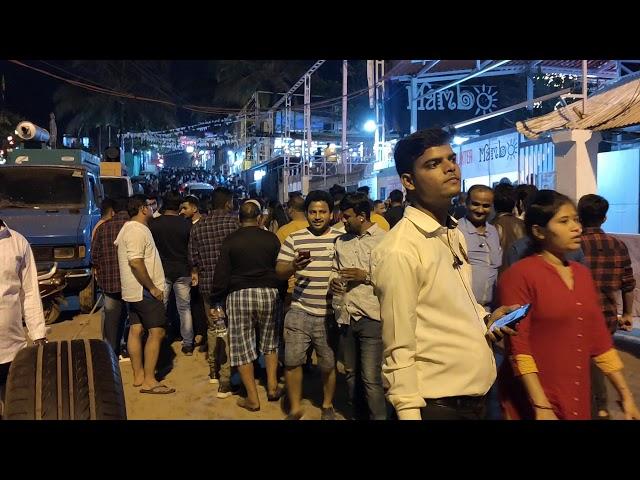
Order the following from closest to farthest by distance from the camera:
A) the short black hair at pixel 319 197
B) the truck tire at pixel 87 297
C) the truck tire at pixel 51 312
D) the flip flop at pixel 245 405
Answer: the short black hair at pixel 319 197 → the flip flop at pixel 245 405 → the truck tire at pixel 51 312 → the truck tire at pixel 87 297

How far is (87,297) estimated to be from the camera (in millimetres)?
10180

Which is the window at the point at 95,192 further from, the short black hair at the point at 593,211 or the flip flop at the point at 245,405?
the short black hair at the point at 593,211

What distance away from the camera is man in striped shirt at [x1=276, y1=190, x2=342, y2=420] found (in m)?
5.14

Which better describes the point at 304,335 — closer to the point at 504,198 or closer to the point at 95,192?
the point at 504,198

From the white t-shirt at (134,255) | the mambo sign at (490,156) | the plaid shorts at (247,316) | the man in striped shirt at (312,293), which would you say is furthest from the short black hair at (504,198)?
the mambo sign at (490,156)

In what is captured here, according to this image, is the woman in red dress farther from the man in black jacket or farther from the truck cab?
the truck cab

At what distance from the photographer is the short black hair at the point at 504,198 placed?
17.9ft

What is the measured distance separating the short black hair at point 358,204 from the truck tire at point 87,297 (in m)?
6.48

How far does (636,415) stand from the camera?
298 centimetres

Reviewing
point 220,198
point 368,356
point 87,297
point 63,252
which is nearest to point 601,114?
point 220,198

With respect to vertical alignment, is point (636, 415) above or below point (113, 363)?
below

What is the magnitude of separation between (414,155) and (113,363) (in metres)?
1.86

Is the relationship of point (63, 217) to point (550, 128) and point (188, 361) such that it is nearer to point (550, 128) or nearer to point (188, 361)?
point (188, 361)

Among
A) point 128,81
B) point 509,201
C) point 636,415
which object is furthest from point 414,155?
point 128,81
